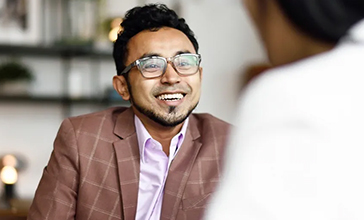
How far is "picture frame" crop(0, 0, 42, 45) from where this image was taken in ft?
10.4

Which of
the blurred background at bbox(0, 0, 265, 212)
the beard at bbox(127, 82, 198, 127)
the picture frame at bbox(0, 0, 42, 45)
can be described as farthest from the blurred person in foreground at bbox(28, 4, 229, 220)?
the picture frame at bbox(0, 0, 42, 45)

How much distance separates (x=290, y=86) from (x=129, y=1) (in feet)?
10.1

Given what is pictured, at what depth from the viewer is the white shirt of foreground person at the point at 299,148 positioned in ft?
1.47

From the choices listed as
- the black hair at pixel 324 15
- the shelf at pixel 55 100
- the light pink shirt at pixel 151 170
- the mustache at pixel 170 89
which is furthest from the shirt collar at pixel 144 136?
the shelf at pixel 55 100

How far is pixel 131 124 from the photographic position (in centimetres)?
146

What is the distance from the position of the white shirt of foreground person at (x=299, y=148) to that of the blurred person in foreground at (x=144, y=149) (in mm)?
844

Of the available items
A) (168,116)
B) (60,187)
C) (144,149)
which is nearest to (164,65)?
(168,116)

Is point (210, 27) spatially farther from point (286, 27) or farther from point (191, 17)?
point (286, 27)

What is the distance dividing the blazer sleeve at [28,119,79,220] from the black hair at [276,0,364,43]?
38.4 inches

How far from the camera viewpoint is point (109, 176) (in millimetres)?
1370

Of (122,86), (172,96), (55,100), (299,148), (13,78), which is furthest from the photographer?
(55,100)

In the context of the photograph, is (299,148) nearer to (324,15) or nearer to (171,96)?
(324,15)

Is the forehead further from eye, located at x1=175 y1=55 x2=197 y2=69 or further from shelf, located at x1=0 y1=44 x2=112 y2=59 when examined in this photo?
shelf, located at x1=0 y1=44 x2=112 y2=59

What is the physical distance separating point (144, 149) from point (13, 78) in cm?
192
